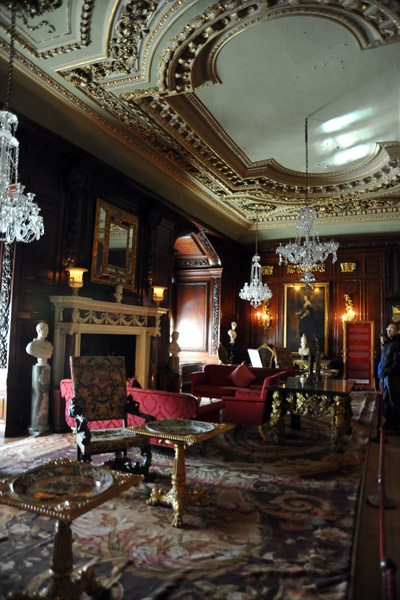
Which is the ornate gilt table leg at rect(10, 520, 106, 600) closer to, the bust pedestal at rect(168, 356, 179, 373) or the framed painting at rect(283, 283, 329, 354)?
the bust pedestal at rect(168, 356, 179, 373)

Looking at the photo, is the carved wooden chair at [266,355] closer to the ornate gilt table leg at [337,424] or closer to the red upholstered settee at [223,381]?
the red upholstered settee at [223,381]

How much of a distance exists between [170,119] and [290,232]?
21.8 ft

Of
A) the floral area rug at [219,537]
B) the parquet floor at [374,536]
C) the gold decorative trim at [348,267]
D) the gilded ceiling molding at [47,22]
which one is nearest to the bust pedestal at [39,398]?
the floral area rug at [219,537]

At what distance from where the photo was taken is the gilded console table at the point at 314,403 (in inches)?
197

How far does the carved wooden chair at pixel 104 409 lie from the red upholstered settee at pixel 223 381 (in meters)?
3.32

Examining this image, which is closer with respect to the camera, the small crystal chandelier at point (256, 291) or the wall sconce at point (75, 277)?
the wall sconce at point (75, 277)

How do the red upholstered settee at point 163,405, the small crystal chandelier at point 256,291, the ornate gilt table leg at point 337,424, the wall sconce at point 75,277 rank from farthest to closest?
the small crystal chandelier at point 256,291 → the wall sconce at point 75,277 → the ornate gilt table leg at point 337,424 → the red upholstered settee at point 163,405

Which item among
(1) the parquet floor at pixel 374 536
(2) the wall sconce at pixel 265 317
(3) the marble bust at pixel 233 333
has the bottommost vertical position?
(1) the parquet floor at pixel 374 536

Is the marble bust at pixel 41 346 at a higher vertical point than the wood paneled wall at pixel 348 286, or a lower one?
lower

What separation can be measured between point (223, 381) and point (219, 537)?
5.36 metres

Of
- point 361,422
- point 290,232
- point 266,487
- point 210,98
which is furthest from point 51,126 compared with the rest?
point 290,232

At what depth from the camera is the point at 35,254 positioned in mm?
5914

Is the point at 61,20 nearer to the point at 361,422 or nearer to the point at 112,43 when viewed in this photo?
the point at 112,43

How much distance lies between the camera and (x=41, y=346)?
18.4ft
